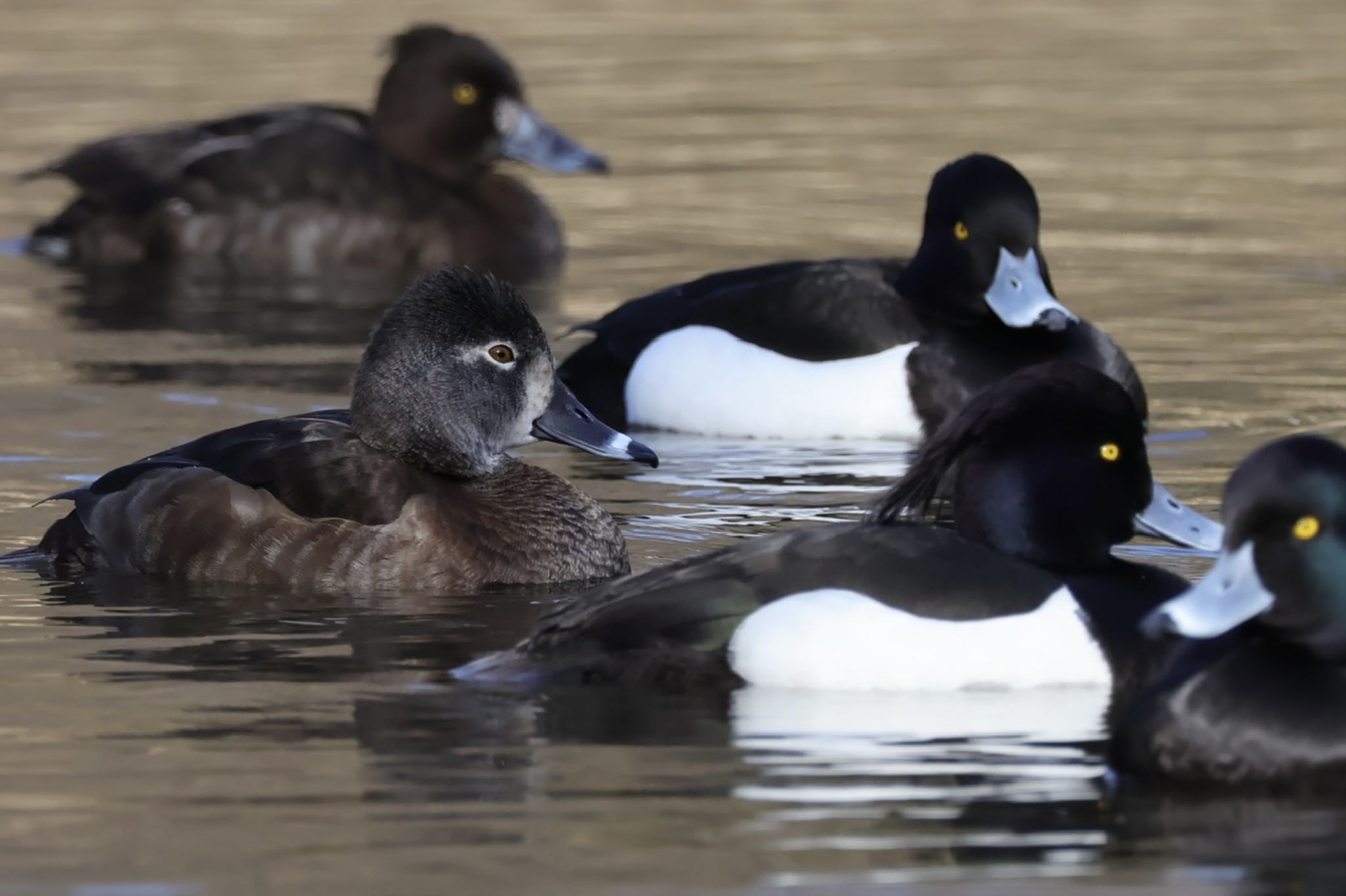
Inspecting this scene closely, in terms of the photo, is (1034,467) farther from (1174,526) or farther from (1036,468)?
(1174,526)

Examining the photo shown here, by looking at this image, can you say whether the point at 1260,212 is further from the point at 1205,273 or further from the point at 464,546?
the point at 464,546

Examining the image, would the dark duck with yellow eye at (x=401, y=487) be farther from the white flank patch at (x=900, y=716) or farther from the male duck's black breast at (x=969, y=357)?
the male duck's black breast at (x=969, y=357)

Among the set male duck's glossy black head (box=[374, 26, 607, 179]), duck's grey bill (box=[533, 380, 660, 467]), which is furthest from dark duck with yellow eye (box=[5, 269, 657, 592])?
male duck's glossy black head (box=[374, 26, 607, 179])

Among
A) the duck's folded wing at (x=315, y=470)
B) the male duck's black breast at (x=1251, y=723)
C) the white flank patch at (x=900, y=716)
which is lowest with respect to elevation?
the white flank patch at (x=900, y=716)

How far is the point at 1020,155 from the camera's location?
15039 mm

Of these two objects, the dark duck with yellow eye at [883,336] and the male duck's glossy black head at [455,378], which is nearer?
the male duck's glossy black head at [455,378]

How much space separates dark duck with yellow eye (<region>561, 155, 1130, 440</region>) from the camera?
30.0 ft

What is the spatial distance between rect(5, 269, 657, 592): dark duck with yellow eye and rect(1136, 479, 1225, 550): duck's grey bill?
5.38 ft

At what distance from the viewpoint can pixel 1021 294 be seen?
9.14 meters

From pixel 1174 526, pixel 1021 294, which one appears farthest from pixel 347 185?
pixel 1174 526

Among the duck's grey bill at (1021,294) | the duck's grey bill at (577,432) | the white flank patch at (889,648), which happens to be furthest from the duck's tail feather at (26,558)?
the duck's grey bill at (1021,294)

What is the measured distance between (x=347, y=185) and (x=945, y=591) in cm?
755

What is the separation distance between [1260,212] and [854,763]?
9041mm

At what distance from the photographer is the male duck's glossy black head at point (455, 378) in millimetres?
7094
